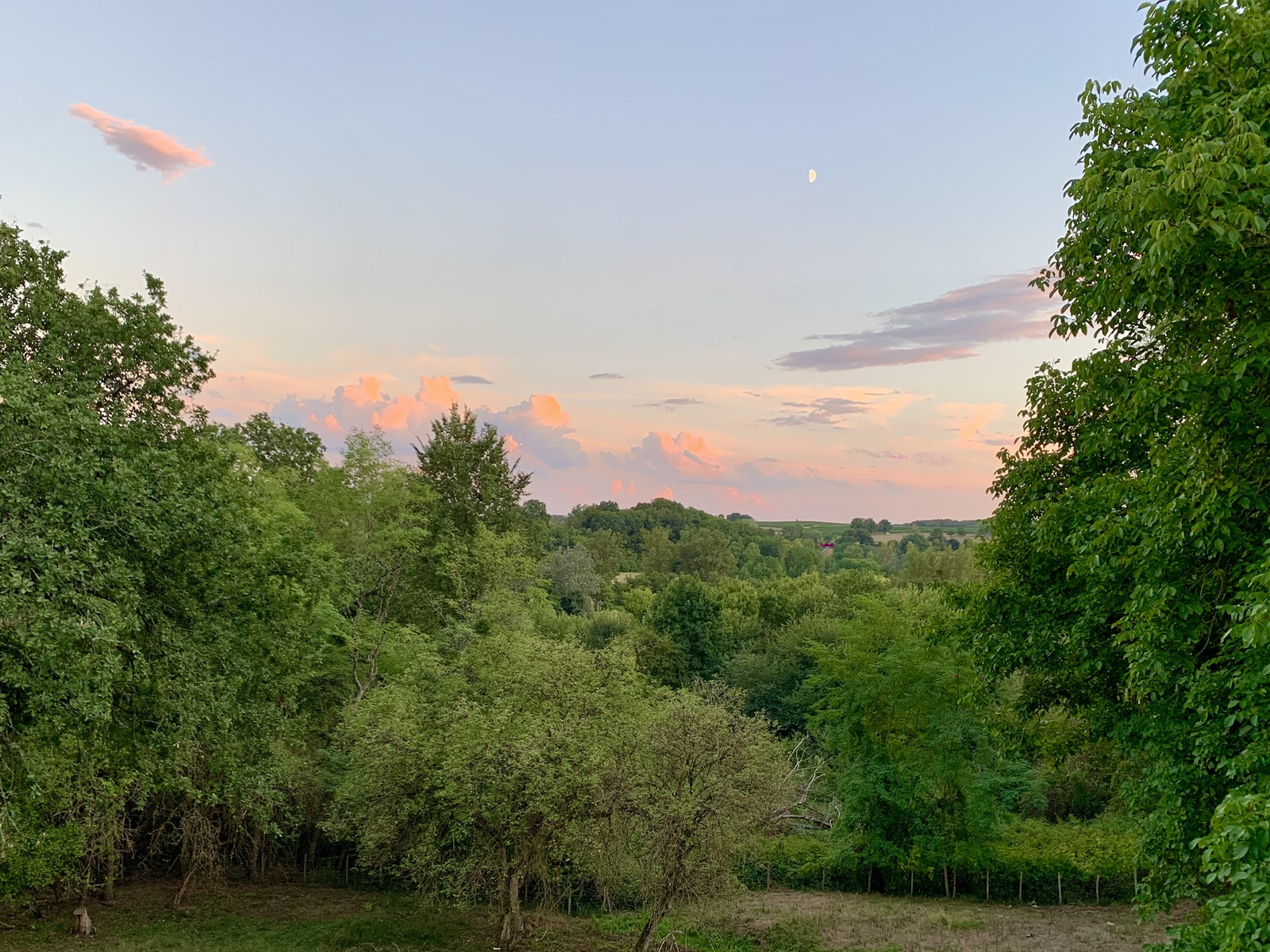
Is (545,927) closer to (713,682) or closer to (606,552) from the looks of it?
(713,682)

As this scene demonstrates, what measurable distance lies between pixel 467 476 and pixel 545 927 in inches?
869

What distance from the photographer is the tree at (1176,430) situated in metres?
6.20

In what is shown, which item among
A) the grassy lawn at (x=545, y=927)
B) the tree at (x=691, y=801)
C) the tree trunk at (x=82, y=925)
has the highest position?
the tree at (x=691, y=801)

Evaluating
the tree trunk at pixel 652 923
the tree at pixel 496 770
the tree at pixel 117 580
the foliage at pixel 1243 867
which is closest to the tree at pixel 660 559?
the tree at pixel 496 770

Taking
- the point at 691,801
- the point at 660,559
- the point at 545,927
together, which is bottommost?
the point at 545,927

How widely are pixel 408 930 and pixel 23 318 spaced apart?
15.7 metres

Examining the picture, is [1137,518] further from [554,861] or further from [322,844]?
[322,844]

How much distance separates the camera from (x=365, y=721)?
1803 centimetres

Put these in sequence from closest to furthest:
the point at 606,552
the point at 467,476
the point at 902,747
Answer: the point at 902,747 → the point at 467,476 → the point at 606,552

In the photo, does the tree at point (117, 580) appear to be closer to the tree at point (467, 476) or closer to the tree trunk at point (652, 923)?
the tree trunk at point (652, 923)

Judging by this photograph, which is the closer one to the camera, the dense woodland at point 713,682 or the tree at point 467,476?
the dense woodland at point 713,682

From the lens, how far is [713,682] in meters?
19.2

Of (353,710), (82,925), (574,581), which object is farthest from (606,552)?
(82,925)

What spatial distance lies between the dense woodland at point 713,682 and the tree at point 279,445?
11.7 m
